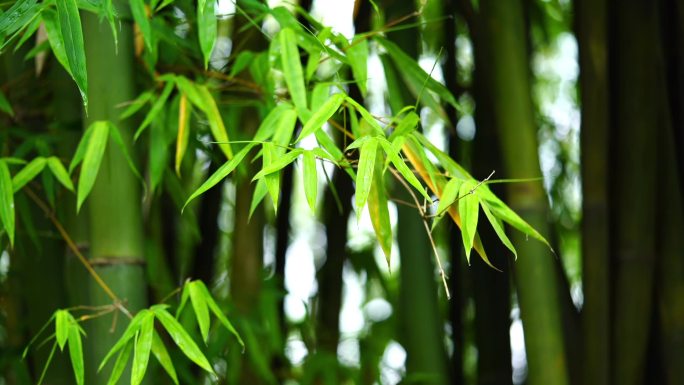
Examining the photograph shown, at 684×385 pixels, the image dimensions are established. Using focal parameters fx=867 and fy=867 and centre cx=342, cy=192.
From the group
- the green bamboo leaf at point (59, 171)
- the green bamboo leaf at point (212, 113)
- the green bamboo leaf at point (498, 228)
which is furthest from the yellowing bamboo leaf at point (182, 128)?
the green bamboo leaf at point (498, 228)

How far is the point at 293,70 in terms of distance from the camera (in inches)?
36.1

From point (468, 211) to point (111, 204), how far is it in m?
0.42

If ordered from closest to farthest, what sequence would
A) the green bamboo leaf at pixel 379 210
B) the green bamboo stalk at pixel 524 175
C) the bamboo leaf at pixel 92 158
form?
the green bamboo leaf at pixel 379 210
the bamboo leaf at pixel 92 158
the green bamboo stalk at pixel 524 175

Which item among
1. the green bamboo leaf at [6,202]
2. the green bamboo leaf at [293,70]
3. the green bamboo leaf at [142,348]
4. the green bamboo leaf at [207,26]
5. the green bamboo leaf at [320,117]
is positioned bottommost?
the green bamboo leaf at [142,348]

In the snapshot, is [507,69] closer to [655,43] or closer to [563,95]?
[655,43]

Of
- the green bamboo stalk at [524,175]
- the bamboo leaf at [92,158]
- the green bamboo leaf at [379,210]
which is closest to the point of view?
the green bamboo leaf at [379,210]

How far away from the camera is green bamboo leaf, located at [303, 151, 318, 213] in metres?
0.74

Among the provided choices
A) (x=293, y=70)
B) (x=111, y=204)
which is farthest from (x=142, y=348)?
(x=293, y=70)

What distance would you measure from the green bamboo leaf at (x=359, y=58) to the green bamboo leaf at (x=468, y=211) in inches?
8.5

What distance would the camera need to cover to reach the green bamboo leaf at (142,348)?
81 centimetres

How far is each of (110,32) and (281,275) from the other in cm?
71

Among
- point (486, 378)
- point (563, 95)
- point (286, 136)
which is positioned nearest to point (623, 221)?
point (486, 378)

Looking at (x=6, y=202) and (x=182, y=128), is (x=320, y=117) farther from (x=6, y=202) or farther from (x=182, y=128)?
(x=6, y=202)

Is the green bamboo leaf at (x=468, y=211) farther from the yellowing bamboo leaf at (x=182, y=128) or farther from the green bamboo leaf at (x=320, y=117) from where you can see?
the yellowing bamboo leaf at (x=182, y=128)
